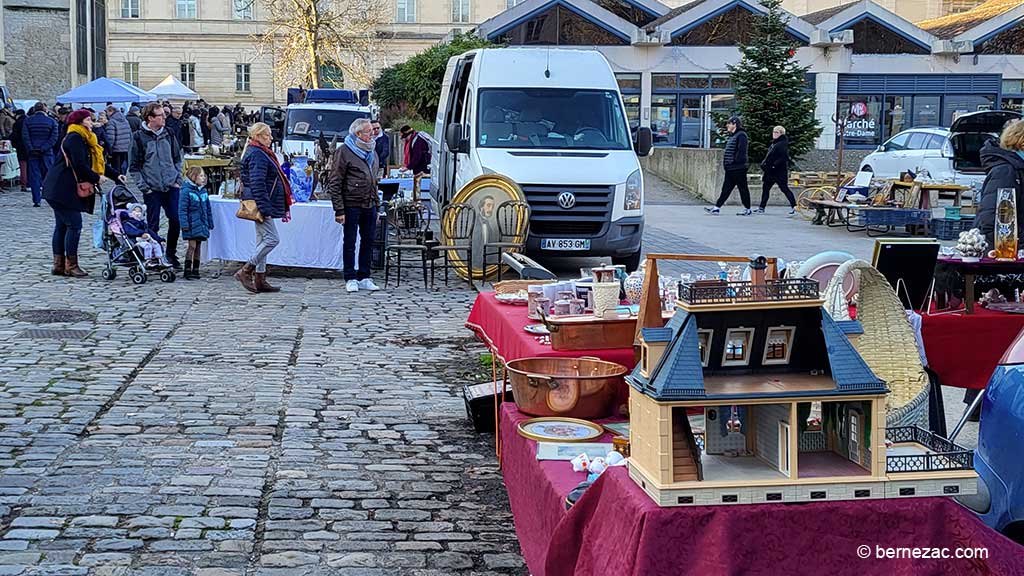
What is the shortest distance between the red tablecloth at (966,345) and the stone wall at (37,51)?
150 feet

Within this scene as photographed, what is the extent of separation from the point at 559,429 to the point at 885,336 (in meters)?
1.48

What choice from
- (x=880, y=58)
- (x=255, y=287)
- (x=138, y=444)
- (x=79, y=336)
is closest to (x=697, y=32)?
(x=880, y=58)

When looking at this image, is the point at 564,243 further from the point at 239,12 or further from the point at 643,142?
the point at 239,12

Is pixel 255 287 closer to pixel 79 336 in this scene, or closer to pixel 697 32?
pixel 79 336

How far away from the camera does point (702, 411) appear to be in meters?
3.97

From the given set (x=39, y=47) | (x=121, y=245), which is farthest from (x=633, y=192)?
(x=39, y=47)

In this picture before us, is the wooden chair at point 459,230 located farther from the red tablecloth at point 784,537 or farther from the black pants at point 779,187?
the black pants at point 779,187

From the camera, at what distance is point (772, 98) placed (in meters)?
28.9

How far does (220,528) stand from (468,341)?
5227 millimetres

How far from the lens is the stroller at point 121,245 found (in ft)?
46.0

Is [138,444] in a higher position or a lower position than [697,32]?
lower

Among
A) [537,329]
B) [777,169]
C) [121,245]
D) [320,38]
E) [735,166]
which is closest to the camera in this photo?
[537,329]

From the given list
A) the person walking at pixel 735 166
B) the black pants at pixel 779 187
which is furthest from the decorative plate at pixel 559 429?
the black pants at pixel 779 187

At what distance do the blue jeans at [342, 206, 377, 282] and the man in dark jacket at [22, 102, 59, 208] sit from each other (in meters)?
13.3
